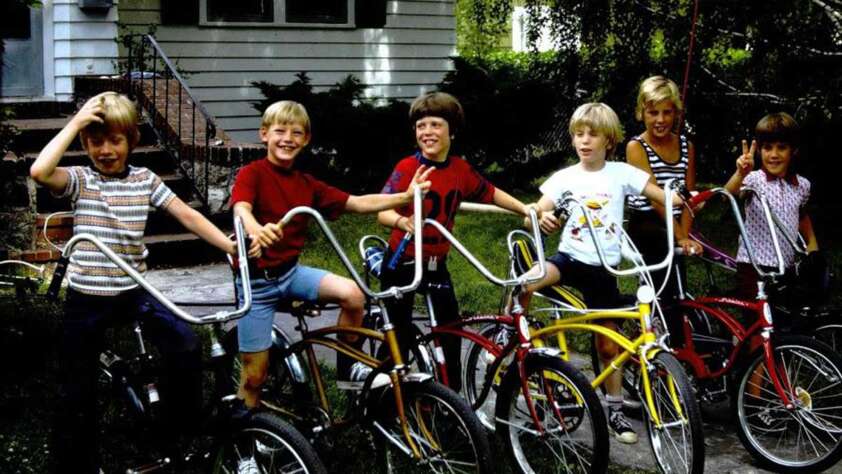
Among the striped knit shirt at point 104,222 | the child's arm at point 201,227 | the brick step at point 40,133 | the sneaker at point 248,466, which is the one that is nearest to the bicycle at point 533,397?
the child's arm at point 201,227

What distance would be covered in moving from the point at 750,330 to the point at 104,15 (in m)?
8.47

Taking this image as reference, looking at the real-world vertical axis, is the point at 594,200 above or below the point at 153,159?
below

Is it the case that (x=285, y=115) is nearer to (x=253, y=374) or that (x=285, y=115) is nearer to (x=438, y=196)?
(x=438, y=196)

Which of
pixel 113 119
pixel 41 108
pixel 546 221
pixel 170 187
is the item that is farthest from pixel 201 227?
pixel 41 108

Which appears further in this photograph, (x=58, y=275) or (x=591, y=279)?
(x=591, y=279)

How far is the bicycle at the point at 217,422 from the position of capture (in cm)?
328

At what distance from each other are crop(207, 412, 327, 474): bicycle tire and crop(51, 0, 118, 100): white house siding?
830cm

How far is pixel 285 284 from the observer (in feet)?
13.9

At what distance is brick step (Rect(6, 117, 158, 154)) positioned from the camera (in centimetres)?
987

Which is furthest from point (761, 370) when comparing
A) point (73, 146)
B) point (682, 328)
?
point (73, 146)

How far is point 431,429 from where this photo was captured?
3859 millimetres

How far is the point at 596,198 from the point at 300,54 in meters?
9.51

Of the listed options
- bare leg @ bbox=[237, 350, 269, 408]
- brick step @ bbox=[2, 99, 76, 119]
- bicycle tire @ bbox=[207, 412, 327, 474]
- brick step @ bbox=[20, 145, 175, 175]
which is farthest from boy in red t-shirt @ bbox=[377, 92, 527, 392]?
brick step @ bbox=[2, 99, 76, 119]

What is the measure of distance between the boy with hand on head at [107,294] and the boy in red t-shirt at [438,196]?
0.96m
